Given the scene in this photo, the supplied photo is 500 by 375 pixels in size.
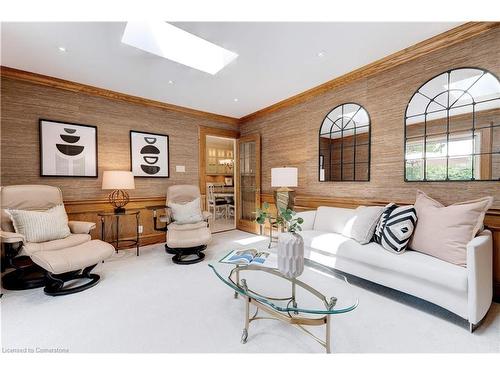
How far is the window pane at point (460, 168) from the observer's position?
2129 mm

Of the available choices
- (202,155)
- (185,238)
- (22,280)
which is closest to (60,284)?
(22,280)

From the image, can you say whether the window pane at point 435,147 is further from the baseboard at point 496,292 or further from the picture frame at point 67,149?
the picture frame at point 67,149

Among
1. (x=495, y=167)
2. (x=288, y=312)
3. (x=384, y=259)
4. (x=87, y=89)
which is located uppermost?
(x=87, y=89)

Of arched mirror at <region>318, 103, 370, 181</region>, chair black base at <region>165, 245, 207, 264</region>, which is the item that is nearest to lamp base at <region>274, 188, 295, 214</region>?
arched mirror at <region>318, 103, 370, 181</region>

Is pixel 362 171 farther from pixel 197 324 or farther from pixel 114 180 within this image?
pixel 114 180

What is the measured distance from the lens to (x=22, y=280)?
231cm

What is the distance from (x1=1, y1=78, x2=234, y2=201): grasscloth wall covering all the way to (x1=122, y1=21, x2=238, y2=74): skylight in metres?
1.60

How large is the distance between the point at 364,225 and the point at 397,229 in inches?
12.8

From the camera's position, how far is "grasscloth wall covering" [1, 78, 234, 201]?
2783 millimetres

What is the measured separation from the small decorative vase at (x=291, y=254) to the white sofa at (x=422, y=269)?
949 mm

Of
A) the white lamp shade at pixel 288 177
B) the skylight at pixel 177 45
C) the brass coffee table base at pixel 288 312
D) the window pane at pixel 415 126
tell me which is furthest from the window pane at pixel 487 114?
the skylight at pixel 177 45
